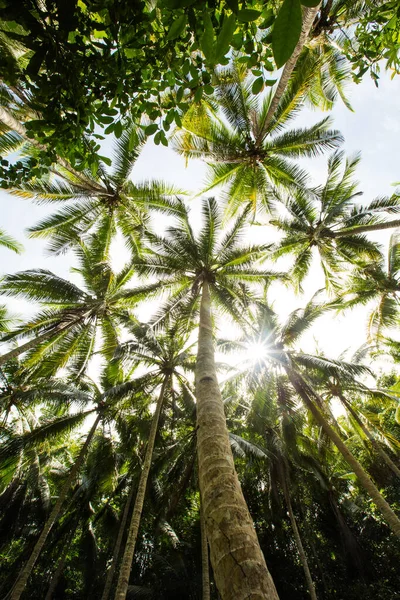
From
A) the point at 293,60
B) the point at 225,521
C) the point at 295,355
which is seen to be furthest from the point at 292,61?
the point at 295,355

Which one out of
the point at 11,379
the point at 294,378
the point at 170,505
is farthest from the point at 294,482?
the point at 11,379

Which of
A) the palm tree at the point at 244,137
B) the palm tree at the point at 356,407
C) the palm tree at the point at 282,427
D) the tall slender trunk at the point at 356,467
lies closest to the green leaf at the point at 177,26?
the palm tree at the point at 244,137

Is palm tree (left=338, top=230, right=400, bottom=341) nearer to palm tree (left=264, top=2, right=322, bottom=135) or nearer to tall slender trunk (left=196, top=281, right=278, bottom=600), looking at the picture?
palm tree (left=264, top=2, right=322, bottom=135)

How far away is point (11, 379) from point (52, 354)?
369cm

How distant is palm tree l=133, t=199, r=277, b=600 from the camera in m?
2.59

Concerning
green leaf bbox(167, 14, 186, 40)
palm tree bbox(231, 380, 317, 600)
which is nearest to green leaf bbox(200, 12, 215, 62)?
green leaf bbox(167, 14, 186, 40)

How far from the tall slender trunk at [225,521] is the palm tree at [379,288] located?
9.15m

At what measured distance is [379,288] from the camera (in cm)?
1235

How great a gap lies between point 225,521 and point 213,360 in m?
2.90

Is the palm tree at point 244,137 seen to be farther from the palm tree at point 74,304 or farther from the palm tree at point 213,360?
the palm tree at point 74,304

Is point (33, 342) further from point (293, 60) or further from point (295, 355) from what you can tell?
point (293, 60)

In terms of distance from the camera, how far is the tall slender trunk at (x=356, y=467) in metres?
7.88

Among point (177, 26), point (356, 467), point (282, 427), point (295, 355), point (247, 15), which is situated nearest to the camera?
point (247, 15)

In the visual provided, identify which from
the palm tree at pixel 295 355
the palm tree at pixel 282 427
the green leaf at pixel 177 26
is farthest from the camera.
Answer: the palm tree at pixel 282 427
